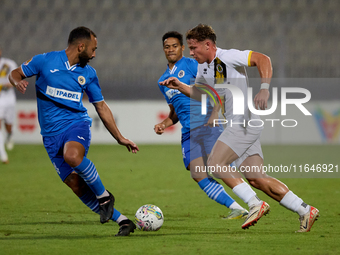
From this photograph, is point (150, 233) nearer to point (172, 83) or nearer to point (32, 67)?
point (172, 83)

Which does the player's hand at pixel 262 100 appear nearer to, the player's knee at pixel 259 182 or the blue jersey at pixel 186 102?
the player's knee at pixel 259 182

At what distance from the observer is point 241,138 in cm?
464

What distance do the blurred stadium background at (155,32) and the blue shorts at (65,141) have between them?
36.4 ft

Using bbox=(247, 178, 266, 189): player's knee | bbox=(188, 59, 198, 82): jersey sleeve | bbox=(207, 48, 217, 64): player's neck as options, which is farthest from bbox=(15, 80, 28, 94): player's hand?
bbox=(247, 178, 266, 189): player's knee

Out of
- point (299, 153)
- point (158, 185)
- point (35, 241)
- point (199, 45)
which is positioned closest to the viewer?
point (35, 241)

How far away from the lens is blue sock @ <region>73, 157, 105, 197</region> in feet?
15.0

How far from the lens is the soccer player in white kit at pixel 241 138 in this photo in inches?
180

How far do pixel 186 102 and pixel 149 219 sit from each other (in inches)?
66.3

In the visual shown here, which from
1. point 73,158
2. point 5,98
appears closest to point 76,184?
point 73,158

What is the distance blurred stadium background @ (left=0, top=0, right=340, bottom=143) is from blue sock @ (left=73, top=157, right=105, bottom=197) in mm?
11444

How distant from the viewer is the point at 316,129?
1549cm

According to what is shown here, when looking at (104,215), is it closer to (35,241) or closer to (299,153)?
(35,241)

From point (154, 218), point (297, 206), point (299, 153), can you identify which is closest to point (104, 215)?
point (154, 218)

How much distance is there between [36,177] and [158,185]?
105 inches
